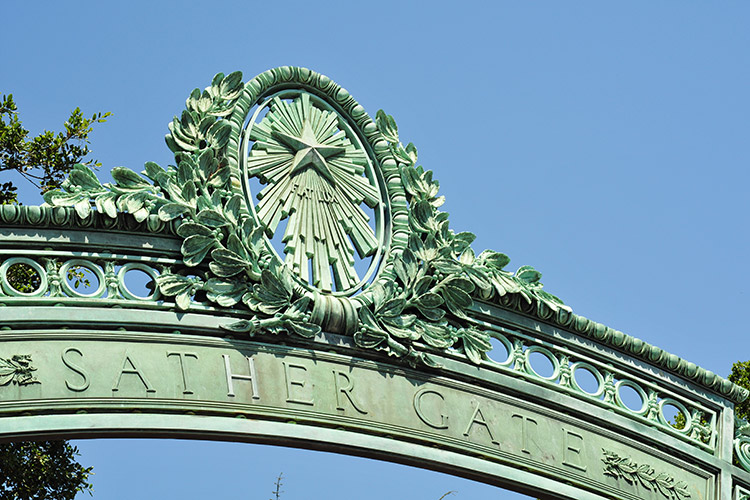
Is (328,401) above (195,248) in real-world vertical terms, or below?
below

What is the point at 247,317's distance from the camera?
9047 mm

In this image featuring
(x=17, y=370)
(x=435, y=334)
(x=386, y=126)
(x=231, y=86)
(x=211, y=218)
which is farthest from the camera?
(x=386, y=126)

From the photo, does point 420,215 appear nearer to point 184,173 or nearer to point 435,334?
point 435,334

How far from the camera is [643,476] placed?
1024 centimetres

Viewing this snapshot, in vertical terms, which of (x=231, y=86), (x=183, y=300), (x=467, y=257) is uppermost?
(x=231, y=86)

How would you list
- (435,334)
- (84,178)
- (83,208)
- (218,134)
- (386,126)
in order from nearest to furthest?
(83,208) < (84,178) < (218,134) < (435,334) < (386,126)

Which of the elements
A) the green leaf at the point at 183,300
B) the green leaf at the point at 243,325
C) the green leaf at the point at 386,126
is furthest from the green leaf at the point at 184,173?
the green leaf at the point at 386,126

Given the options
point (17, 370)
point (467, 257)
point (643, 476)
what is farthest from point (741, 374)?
point (17, 370)

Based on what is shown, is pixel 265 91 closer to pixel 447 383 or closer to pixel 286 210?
pixel 286 210

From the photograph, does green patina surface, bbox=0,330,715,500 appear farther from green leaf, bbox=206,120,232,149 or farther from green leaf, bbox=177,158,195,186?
green leaf, bbox=206,120,232,149

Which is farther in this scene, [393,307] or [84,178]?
[393,307]

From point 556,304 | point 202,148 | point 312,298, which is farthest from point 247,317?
point 556,304

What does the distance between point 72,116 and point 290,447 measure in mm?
4592

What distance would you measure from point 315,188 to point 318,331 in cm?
112
